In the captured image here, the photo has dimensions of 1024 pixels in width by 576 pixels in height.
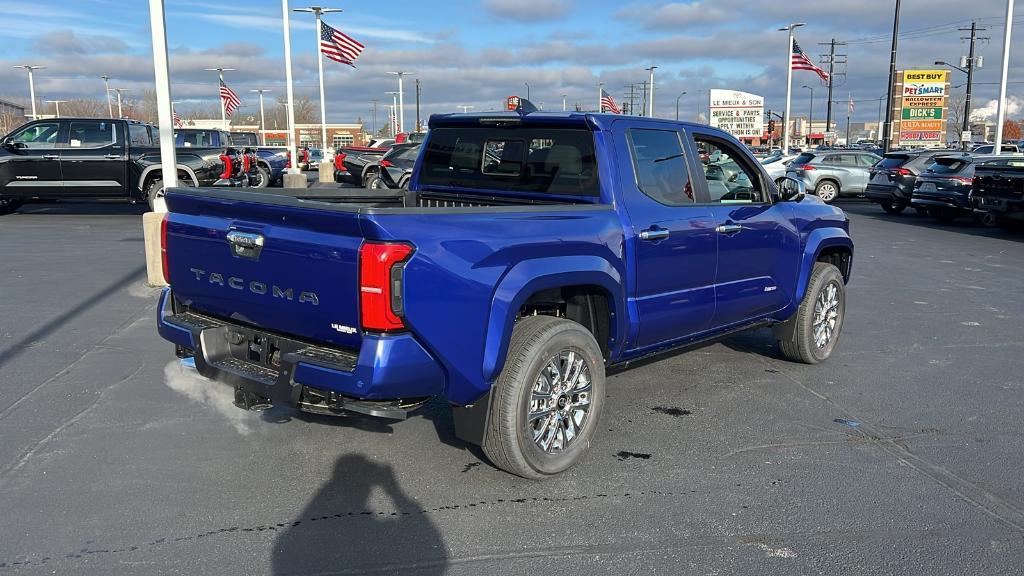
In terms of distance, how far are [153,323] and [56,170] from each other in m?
11.2

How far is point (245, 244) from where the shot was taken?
12.9ft

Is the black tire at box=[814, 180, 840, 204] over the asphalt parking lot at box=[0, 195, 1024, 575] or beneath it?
over

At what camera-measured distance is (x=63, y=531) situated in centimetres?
365

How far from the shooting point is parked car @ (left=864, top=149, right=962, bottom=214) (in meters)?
19.8

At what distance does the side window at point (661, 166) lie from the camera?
4914mm

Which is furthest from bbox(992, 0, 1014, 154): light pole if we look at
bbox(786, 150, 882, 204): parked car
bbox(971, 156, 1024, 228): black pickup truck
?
bbox(971, 156, 1024, 228): black pickup truck

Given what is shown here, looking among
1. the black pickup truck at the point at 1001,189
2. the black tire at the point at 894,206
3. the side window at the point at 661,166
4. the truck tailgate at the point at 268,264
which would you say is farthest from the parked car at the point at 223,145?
the side window at the point at 661,166

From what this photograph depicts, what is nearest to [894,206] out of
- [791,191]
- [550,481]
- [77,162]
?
[791,191]

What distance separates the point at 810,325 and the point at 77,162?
15351 mm

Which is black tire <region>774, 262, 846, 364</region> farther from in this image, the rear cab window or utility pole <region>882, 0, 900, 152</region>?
utility pole <region>882, 0, 900, 152</region>

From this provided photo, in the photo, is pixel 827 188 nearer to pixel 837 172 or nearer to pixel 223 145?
pixel 837 172

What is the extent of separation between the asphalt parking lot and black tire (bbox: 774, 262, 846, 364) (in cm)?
14

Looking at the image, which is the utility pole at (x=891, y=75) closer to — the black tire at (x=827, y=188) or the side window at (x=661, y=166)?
the black tire at (x=827, y=188)

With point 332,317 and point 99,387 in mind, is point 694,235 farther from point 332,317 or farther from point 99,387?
point 99,387
